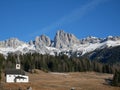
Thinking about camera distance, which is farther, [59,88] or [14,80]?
[14,80]

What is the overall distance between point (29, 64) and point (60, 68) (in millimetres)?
20991

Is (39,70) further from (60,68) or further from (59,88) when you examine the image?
(59,88)

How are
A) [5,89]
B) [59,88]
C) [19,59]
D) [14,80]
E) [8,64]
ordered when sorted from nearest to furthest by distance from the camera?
1. [5,89]
2. [59,88]
3. [14,80]
4. [8,64]
5. [19,59]

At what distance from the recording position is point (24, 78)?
443ft

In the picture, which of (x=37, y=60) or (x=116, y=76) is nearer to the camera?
(x=116, y=76)

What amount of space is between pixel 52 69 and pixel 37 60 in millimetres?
9925

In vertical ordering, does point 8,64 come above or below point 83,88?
above

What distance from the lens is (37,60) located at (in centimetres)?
19950

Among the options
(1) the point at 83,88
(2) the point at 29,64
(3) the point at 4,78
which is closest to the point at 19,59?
(2) the point at 29,64

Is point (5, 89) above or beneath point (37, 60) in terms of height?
beneath

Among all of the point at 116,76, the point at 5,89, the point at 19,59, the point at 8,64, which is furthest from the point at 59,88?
the point at 19,59

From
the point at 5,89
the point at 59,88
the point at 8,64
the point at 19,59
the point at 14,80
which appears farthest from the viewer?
the point at 19,59

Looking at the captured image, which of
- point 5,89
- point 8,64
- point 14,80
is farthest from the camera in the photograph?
point 8,64

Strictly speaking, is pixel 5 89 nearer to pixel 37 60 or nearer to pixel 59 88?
pixel 59 88
